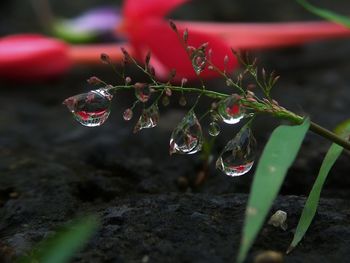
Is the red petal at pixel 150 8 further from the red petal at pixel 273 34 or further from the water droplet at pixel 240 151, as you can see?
the water droplet at pixel 240 151

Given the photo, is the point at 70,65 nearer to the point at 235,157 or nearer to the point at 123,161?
the point at 123,161

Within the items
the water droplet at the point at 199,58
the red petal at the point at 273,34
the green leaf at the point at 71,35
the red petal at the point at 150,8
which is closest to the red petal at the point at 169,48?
the red petal at the point at 150,8

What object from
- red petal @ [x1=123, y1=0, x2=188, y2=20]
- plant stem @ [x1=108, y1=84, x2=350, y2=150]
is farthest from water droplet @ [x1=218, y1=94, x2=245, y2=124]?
red petal @ [x1=123, y1=0, x2=188, y2=20]

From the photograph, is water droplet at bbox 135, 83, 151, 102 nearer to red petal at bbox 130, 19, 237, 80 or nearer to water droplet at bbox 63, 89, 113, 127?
water droplet at bbox 63, 89, 113, 127

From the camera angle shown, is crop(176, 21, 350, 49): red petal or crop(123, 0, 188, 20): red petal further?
crop(176, 21, 350, 49): red petal

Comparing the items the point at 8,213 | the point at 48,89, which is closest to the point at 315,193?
the point at 8,213
